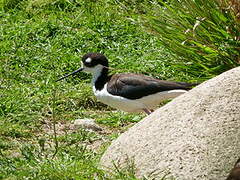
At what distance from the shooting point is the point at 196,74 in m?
8.09

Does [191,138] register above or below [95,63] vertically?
above

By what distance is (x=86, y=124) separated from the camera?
7.76 metres

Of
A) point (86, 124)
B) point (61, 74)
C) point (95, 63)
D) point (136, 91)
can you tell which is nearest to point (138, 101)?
point (136, 91)

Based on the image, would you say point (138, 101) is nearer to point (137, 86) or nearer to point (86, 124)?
point (137, 86)

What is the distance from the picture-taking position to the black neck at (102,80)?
314 inches

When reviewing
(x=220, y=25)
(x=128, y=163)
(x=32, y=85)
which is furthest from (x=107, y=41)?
(x=128, y=163)

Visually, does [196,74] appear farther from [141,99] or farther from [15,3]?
[15,3]

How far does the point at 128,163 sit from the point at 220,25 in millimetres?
2670

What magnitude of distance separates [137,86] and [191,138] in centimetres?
208

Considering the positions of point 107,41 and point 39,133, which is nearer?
point 39,133

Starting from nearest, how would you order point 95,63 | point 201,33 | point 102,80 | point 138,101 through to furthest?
point 138,101 < point 201,33 < point 102,80 < point 95,63

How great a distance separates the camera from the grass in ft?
19.5

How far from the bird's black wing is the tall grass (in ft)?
1.66

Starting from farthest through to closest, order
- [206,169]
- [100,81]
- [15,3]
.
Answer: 1. [15,3]
2. [100,81]
3. [206,169]
